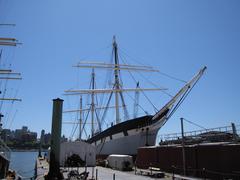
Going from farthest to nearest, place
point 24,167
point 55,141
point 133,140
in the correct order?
point 24,167
point 133,140
point 55,141

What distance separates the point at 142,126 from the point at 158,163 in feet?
41.1

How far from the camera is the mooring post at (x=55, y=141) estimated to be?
642 inches

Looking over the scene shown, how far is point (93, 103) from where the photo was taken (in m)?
66.6

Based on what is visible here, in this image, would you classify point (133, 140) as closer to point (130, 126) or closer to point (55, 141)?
point (130, 126)

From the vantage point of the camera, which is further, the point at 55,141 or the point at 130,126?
the point at 130,126

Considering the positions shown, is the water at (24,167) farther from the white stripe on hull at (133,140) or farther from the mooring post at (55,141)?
the mooring post at (55,141)

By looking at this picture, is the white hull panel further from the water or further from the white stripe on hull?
the water

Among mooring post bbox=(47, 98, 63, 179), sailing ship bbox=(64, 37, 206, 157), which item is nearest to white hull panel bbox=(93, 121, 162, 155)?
sailing ship bbox=(64, 37, 206, 157)

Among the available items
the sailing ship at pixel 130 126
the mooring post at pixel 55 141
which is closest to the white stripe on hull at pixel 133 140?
the sailing ship at pixel 130 126

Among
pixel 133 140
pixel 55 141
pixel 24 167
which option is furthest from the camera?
pixel 24 167

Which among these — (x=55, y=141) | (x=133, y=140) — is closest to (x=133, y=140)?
(x=133, y=140)

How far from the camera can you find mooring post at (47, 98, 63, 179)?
53.5 feet

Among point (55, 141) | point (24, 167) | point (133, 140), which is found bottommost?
point (24, 167)

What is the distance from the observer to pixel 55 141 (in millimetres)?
16656
